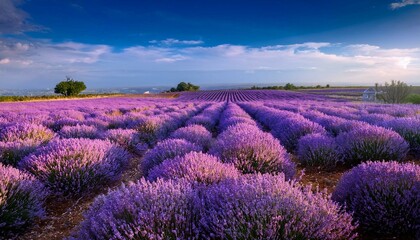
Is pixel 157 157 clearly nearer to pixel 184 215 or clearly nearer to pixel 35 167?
pixel 35 167

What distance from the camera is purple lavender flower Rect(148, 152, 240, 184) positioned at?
274 cm

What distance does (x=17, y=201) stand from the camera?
284 cm

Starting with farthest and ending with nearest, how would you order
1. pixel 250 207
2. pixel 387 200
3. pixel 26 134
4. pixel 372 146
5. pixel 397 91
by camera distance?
pixel 397 91 → pixel 26 134 → pixel 372 146 → pixel 387 200 → pixel 250 207

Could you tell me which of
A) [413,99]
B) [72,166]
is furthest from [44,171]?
[413,99]

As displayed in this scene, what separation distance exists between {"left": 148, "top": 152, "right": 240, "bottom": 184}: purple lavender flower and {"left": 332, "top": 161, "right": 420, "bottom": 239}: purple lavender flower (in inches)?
41.8

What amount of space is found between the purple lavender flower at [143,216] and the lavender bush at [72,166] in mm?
1660

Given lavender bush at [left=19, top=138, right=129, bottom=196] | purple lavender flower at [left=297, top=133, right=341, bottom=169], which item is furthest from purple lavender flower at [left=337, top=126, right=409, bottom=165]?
Result: lavender bush at [left=19, top=138, right=129, bottom=196]

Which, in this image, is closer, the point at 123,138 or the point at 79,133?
the point at 123,138

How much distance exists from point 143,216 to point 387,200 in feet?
6.53

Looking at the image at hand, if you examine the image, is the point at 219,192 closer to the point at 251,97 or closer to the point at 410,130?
the point at 410,130

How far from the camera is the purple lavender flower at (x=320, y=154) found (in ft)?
14.9

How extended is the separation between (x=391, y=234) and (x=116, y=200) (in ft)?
7.16

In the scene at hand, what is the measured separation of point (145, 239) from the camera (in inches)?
70.8

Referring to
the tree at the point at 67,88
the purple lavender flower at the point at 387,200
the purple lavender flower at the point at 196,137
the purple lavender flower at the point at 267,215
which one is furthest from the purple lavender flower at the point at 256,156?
the tree at the point at 67,88
